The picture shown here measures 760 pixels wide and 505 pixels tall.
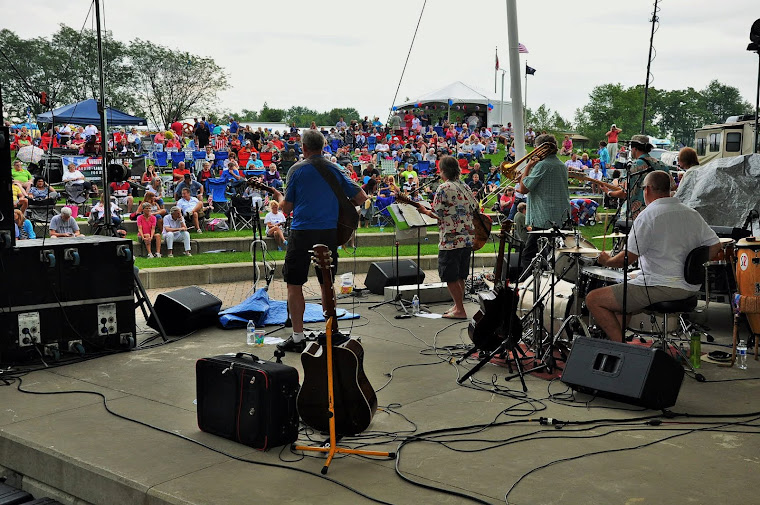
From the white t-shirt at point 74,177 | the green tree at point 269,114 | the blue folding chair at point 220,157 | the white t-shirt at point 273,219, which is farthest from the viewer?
the green tree at point 269,114

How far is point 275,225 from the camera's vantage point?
51.2 ft

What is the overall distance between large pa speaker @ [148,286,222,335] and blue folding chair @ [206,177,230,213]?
11046mm

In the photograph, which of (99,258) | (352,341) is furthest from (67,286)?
(352,341)

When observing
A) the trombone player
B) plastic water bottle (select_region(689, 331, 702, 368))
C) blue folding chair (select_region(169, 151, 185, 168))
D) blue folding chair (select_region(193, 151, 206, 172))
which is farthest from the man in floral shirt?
blue folding chair (select_region(169, 151, 185, 168))

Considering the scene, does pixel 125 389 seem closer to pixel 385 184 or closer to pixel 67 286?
pixel 67 286

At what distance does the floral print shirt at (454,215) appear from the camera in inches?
328

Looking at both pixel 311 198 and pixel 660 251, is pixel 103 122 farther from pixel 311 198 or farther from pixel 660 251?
pixel 660 251

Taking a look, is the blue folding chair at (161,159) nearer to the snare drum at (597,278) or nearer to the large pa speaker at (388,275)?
the large pa speaker at (388,275)

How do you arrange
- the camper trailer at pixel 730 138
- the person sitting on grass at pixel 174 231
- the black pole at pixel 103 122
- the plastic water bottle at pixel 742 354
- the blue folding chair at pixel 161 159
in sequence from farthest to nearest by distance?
the blue folding chair at pixel 161 159 → the camper trailer at pixel 730 138 → the person sitting on grass at pixel 174 231 → the black pole at pixel 103 122 → the plastic water bottle at pixel 742 354

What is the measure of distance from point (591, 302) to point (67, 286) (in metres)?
4.48

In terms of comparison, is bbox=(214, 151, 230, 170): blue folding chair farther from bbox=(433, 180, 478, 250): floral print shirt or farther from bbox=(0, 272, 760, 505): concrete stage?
bbox=(0, 272, 760, 505): concrete stage

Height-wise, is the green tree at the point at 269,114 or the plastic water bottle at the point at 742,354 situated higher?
the green tree at the point at 269,114

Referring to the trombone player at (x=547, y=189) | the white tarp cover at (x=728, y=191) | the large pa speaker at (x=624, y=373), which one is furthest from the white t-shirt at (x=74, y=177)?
the large pa speaker at (x=624, y=373)

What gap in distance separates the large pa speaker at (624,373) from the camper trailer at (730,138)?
538 inches
